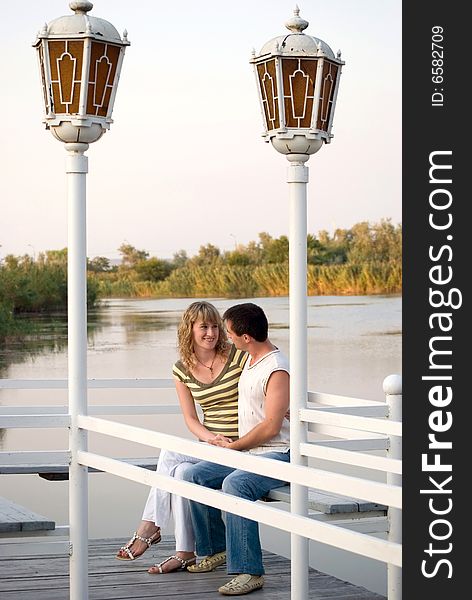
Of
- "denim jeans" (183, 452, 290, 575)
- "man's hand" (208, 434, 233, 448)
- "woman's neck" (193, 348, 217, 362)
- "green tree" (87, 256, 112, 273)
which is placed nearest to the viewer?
"denim jeans" (183, 452, 290, 575)

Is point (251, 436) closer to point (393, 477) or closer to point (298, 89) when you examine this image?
point (393, 477)

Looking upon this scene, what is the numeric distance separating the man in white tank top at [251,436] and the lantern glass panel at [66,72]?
1.06 metres

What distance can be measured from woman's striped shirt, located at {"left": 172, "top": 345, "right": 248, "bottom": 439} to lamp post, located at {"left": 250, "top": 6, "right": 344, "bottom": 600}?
938mm

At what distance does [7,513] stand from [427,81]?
2512 millimetres

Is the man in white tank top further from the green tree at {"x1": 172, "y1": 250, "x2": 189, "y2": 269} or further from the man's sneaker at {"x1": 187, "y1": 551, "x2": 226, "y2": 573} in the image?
the green tree at {"x1": 172, "y1": 250, "x2": 189, "y2": 269}

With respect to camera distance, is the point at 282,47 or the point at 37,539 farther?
the point at 37,539

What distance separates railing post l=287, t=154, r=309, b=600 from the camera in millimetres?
4219

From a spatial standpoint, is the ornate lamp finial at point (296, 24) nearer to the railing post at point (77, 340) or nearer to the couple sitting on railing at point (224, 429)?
the railing post at point (77, 340)

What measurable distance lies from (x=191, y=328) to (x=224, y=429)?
410 mm

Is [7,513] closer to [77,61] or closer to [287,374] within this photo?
[287,374]

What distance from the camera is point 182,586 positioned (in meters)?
5.00

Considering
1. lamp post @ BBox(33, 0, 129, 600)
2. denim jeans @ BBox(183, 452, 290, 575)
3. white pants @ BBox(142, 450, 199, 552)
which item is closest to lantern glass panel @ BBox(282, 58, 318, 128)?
lamp post @ BBox(33, 0, 129, 600)

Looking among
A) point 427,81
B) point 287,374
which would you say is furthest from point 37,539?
point 427,81

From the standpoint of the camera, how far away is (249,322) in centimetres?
495
